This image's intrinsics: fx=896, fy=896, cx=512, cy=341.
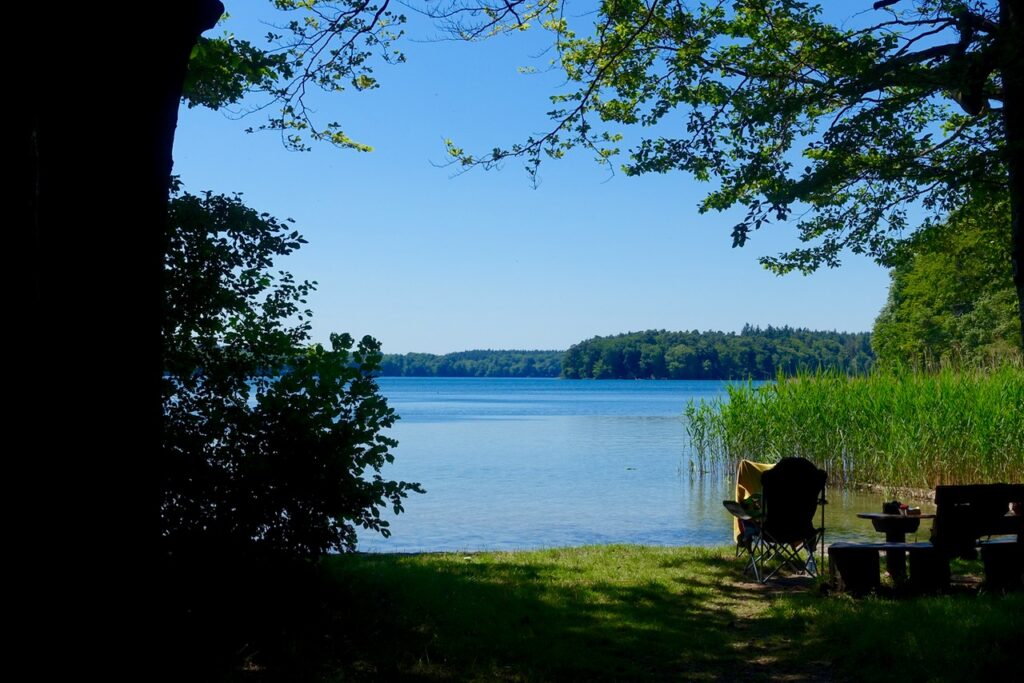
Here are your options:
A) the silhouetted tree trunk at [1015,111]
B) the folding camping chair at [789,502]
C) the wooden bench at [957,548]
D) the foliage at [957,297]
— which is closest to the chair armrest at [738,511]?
the folding camping chair at [789,502]

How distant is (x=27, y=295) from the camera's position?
2.29m

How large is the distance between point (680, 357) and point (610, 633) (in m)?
118

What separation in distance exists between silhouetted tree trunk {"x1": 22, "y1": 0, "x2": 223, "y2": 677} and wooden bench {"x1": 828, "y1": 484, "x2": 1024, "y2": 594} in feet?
18.2

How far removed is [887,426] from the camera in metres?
15.8

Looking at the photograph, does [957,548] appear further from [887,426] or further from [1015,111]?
[887,426]

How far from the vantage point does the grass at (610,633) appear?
4.72 m

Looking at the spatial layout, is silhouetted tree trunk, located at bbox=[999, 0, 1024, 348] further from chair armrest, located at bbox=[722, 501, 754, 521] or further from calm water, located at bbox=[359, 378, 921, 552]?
calm water, located at bbox=[359, 378, 921, 552]

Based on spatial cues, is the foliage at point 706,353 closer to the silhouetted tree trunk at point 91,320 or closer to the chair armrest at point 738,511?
the chair armrest at point 738,511

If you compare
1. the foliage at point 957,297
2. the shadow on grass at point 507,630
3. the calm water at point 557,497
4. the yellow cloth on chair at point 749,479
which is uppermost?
the foliage at point 957,297

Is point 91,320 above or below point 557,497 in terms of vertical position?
above

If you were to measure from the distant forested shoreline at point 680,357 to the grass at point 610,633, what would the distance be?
232ft

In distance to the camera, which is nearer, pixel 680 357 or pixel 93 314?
pixel 93 314

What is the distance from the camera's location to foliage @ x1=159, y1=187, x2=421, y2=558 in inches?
202

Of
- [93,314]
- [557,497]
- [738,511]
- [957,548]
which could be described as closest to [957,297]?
[557,497]
